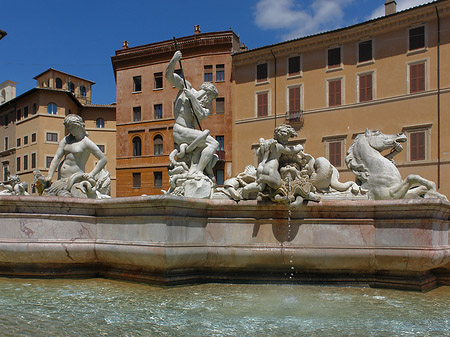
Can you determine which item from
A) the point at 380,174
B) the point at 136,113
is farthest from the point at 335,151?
the point at 380,174

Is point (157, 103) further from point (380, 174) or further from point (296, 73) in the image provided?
point (380, 174)

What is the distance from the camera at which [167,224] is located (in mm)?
6156

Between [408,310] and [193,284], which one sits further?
[193,284]

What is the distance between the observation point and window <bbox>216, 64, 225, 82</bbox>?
38594mm

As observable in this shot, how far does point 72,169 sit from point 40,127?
46004 millimetres

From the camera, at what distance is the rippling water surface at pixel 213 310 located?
13.9 feet

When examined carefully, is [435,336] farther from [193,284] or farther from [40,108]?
[40,108]

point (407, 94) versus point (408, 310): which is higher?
point (407, 94)

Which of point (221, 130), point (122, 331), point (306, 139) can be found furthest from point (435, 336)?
point (221, 130)

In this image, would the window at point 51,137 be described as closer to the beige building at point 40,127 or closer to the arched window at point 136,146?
the beige building at point 40,127

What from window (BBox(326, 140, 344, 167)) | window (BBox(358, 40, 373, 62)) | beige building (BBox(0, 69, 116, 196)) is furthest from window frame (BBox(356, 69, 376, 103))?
beige building (BBox(0, 69, 116, 196))

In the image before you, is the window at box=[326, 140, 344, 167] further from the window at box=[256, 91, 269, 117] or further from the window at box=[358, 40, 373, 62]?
the window at box=[256, 91, 269, 117]

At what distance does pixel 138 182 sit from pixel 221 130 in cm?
861

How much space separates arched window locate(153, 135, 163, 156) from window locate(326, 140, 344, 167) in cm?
1444
